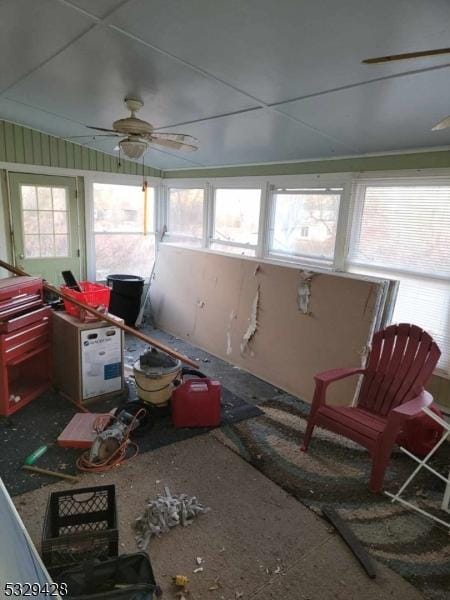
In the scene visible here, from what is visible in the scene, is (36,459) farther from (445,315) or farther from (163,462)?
(445,315)

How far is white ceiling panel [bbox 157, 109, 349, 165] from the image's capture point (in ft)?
10.3

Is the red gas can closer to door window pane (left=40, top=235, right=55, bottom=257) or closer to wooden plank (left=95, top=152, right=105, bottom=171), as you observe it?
door window pane (left=40, top=235, right=55, bottom=257)

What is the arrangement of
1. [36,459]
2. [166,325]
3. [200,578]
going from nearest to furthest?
1. [200,578]
2. [36,459]
3. [166,325]

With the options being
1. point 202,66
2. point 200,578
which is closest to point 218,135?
point 202,66

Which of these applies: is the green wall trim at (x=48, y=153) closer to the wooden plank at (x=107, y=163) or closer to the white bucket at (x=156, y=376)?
the wooden plank at (x=107, y=163)

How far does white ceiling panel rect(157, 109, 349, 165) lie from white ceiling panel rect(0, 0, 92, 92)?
52.6 inches

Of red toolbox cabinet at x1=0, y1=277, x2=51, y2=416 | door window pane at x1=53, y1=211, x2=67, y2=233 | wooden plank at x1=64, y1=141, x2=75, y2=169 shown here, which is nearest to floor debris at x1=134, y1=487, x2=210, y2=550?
red toolbox cabinet at x1=0, y1=277, x2=51, y2=416

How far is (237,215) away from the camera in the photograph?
16.1 feet

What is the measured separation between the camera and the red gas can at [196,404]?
2.99 meters

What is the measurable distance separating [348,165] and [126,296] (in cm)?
317

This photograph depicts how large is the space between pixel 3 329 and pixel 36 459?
988 mm

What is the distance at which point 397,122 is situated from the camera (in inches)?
105

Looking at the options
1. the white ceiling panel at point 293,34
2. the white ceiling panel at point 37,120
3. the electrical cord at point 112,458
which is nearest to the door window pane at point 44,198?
the white ceiling panel at point 37,120

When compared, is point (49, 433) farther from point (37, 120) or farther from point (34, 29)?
point (37, 120)
